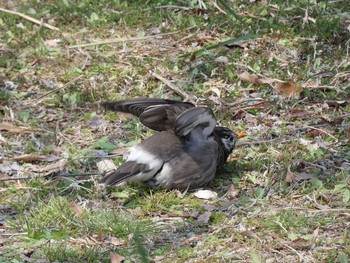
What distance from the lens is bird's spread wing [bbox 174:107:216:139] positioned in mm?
5090

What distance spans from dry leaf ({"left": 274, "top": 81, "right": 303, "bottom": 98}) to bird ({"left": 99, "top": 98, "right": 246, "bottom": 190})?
3.98ft

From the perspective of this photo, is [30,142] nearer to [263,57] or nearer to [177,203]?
[177,203]

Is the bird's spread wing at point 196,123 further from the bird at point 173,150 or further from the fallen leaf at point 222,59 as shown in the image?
the fallen leaf at point 222,59

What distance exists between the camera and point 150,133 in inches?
237

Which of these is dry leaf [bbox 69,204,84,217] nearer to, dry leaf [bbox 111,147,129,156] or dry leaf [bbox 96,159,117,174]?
dry leaf [bbox 96,159,117,174]

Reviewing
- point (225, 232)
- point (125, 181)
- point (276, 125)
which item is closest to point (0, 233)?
point (125, 181)

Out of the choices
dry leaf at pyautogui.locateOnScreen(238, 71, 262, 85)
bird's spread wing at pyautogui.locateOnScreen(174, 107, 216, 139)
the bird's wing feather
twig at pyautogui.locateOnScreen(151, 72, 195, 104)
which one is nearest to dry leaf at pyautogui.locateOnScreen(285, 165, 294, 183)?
bird's spread wing at pyautogui.locateOnScreen(174, 107, 216, 139)

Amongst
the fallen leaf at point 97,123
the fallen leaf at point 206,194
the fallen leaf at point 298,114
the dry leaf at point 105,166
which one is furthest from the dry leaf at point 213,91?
the fallen leaf at point 206,194

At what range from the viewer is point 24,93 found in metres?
6.84

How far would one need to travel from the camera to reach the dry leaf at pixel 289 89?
6.45 meters

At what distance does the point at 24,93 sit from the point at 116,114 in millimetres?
954

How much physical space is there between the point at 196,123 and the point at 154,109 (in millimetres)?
317

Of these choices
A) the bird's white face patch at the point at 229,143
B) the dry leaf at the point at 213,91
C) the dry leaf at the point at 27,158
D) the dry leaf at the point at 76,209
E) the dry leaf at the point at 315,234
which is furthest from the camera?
the dry leaf at the point at 213,91

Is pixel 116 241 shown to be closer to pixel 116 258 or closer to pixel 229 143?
pixel 116 258
